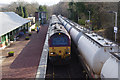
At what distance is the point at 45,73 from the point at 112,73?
7245 mm

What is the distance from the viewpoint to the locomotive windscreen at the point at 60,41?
12.6 m

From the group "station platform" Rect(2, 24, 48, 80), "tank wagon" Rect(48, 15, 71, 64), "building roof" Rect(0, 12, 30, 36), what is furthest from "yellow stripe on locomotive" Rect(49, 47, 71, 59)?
"building roof" Rect(0, 12, 30, 36)

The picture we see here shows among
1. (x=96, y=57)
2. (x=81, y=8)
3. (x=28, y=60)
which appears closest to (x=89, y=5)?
(x=81, y=8)

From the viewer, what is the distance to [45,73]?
12.0m

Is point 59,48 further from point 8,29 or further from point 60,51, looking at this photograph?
point 8,29

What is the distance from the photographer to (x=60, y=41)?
1266 cm

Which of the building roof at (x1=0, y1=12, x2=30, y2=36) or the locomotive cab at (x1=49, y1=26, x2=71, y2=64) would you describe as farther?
the building roof at (x1=0, y1=12, x2=30, y2=36)

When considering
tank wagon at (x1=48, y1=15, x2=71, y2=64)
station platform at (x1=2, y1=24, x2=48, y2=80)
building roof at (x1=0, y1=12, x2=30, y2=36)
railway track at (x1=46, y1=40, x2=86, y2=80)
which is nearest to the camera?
railway track at (x1=46, y1=40, x2=86, y2=80)

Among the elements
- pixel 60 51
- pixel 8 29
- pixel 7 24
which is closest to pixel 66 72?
pixel 60 51

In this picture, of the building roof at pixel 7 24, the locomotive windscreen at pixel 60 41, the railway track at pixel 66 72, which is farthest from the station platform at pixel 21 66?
the building roof at pixel 7 24

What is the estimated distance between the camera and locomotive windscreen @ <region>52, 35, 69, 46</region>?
12.6m

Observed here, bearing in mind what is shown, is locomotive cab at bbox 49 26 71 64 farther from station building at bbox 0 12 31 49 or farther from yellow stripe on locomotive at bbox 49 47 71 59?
station building at bbox 0 12 31 49

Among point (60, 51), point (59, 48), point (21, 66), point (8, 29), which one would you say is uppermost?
point (8, 29)

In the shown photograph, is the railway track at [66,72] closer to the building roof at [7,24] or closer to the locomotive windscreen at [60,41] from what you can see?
the locomotive windscreen at [60,41]
